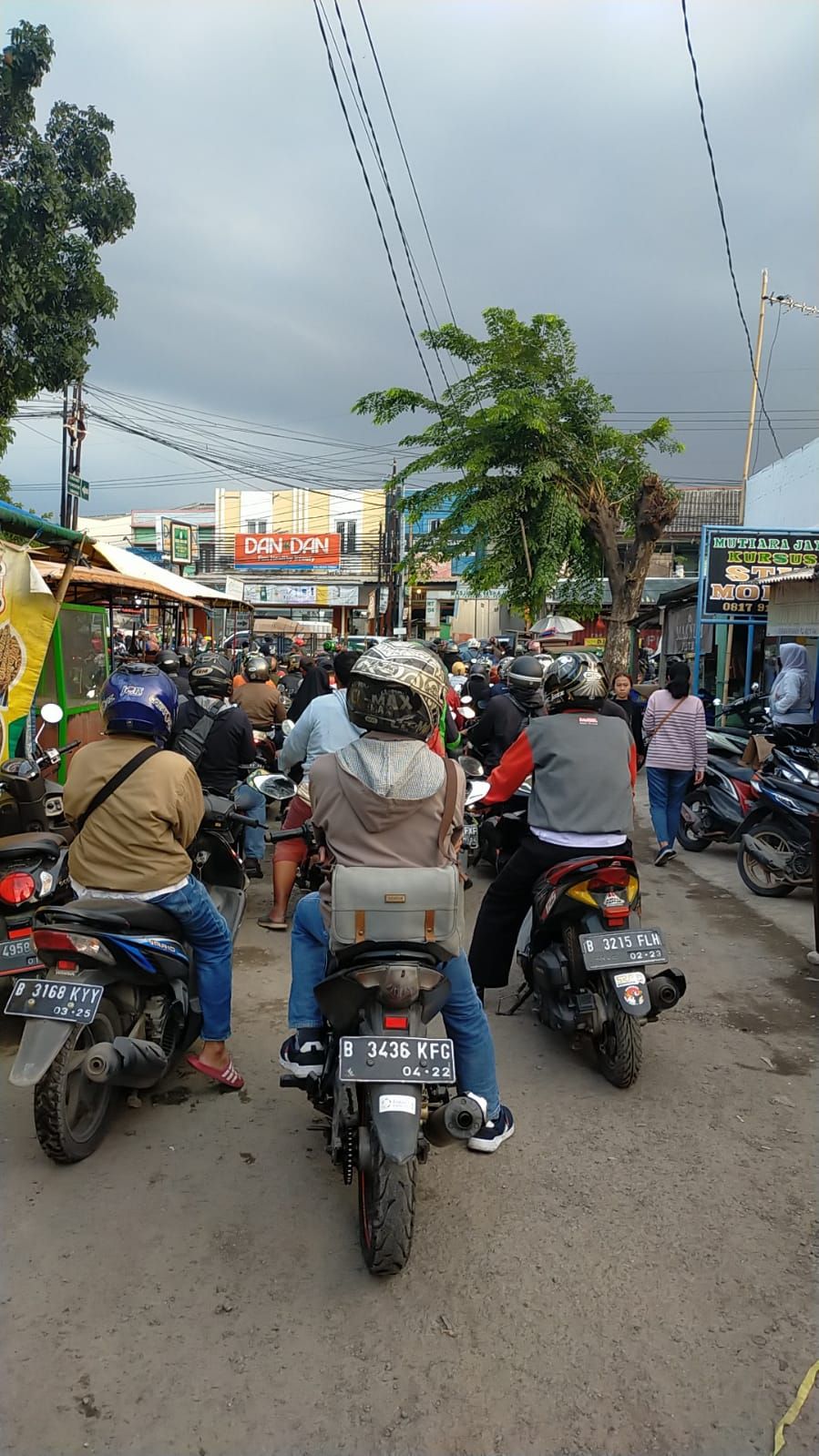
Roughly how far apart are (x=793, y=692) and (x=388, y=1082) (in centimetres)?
835

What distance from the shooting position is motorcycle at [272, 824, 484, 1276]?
2459 millimetres

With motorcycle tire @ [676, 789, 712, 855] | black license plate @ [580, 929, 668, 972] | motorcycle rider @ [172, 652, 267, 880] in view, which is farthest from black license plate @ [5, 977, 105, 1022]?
motorcycle tire @ [676, 789, 712, 855]

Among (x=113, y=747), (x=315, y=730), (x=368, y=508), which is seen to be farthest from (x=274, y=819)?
(x=368, y=508)

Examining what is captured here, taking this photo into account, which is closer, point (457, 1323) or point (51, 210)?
point (457, 1323)

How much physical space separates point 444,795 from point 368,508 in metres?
44.9

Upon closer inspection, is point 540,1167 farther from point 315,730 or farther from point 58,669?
point 58,669

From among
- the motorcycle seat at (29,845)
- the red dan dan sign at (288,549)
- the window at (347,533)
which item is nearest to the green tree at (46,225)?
the motorcycle seat at (29,845)

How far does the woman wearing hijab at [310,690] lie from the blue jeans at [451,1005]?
5548mm

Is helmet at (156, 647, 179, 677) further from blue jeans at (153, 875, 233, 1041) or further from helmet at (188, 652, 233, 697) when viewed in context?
blue jeans at (153, 875, 233, 1041)

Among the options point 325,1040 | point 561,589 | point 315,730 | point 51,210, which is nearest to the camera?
point 325,1040

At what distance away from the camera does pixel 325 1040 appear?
3.03 meters

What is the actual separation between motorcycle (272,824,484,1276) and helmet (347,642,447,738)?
18.3 inches

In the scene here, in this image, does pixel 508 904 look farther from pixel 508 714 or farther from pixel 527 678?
pixel 527 678

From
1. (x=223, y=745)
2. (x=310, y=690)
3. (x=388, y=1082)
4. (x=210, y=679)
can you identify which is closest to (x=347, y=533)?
(x=310, y=690)
